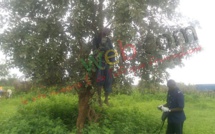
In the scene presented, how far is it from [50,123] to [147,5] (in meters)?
5.84

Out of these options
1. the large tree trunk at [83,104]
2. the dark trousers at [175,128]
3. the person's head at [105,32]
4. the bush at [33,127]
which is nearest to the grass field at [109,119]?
the bush at [33,127]

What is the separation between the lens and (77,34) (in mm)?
8516

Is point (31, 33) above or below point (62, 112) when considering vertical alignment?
above

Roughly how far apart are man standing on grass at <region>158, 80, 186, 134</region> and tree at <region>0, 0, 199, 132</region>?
3.64 feet

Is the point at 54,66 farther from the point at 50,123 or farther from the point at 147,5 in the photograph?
the point at 147,5

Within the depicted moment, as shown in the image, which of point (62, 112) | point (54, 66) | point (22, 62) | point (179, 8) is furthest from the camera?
point (62, 112)

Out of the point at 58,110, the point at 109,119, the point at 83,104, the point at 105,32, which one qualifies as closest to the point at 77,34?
the point at 105,32

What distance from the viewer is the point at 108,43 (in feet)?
27.2

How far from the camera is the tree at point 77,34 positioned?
25.8 ft

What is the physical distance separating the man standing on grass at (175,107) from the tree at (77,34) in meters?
1.11

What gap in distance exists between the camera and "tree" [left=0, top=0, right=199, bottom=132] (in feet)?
25.8

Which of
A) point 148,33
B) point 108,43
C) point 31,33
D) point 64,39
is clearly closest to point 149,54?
point 148,33

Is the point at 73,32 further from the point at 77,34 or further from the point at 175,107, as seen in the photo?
the point at 175,107

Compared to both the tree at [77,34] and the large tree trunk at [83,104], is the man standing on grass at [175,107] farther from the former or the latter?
the large tree trunk at [83,104]
